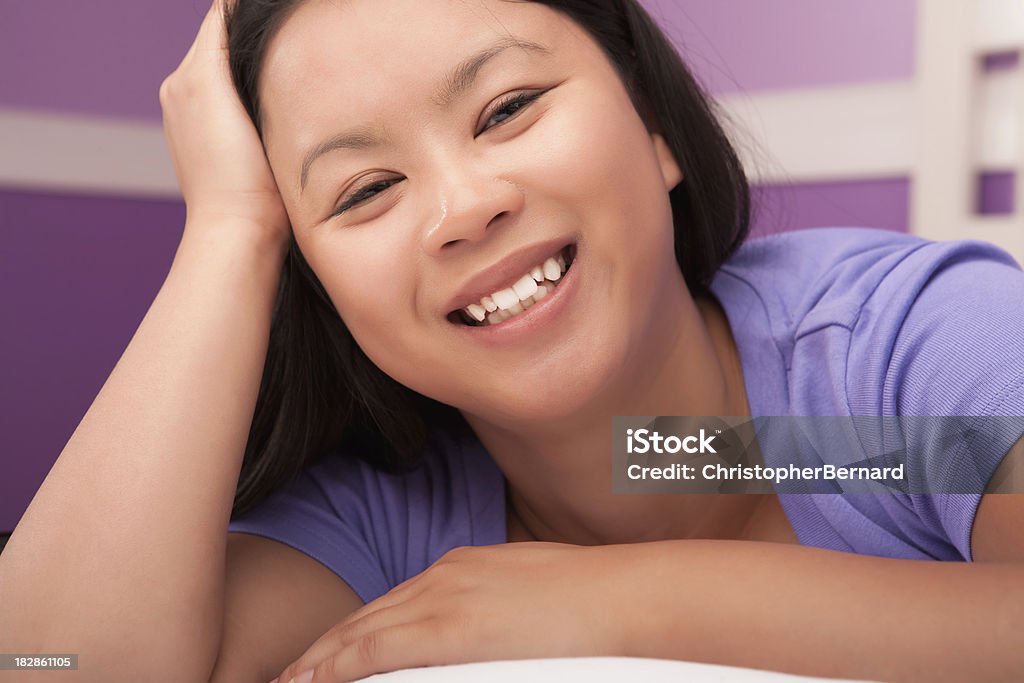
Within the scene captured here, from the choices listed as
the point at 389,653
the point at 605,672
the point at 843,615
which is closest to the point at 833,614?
the point at 843,615

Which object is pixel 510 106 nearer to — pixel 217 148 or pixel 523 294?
pixel 523 294

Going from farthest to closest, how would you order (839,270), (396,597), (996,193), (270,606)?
1. (996,193)
2. (839,270)
3. (270,606)
4. (396,597)

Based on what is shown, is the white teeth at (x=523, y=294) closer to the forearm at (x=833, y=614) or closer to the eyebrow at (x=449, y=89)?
the eyebrow at (x=449, y=89)

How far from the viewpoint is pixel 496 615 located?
2.45ft

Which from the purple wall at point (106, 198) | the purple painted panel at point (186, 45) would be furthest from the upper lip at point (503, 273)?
the purple painted panel at point (186, 45)

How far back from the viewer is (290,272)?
116 cm

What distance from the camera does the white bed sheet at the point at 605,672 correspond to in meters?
0.62

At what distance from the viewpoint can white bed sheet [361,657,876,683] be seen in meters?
0.62

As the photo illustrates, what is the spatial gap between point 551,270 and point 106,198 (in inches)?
57.7

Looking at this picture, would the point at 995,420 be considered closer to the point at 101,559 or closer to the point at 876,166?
the point at 101,559

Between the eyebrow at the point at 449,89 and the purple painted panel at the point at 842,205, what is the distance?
4.48 ft

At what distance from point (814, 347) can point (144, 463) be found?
649mm

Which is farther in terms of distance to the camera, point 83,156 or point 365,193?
point 83,156

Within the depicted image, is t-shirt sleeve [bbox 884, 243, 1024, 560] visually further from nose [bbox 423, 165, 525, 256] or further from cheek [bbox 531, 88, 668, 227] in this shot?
nose [bbox 423, 165, 525, 256]
